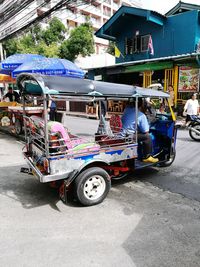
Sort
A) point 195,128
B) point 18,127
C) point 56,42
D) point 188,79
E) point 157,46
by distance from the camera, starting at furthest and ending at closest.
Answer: point 56,42 < point 157,46 < point 188,79 < point 18,127 < point 195,128

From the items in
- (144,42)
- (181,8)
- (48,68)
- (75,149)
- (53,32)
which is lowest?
(75,149)

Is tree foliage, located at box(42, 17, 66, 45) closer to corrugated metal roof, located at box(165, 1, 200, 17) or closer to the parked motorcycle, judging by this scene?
corrugated metal roof, located at box(165, 1, 200, 17)

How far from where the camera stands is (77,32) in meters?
25.2

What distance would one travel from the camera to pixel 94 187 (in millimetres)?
4000

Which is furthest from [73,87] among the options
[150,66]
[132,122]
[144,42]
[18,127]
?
[144,42]

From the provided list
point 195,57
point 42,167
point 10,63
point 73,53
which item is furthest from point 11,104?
point 73,53

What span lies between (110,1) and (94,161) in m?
55.4

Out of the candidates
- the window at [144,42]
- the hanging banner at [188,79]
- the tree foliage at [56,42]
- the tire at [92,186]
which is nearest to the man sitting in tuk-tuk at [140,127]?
the tire at [92,186]

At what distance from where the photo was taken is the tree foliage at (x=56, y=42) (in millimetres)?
24812

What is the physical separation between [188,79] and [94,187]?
10.8 metres

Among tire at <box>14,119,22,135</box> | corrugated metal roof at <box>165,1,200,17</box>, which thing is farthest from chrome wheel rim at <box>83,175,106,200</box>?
corrugated metal roof at <box>165,1,200,17</box>

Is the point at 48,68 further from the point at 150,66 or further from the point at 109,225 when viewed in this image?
the point at 150,66

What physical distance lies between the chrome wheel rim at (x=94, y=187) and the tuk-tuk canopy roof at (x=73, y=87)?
55.0 inches

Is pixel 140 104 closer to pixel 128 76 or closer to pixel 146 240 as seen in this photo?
pixel 146 240
